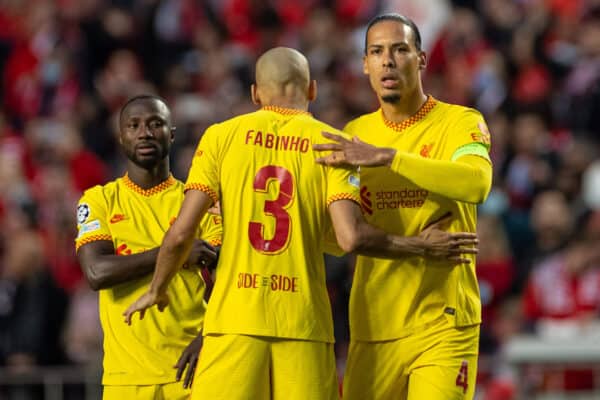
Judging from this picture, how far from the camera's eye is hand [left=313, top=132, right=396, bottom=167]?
6.66m

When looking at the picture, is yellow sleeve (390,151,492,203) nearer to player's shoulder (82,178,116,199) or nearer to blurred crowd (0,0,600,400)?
player's shoulder (82,178,116,199)

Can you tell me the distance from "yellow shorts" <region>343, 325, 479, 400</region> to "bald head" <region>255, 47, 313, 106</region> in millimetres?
1330

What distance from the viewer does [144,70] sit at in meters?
16.0

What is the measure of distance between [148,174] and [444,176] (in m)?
1.74

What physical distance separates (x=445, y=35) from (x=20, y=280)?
5.93 metres

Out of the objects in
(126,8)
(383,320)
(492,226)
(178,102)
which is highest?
(126,8)

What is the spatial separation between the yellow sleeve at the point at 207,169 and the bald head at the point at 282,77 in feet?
1.10

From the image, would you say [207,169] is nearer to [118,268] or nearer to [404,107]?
[118,268]

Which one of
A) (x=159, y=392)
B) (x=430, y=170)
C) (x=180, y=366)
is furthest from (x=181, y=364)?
(x=430, y=170)

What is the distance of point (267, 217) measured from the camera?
666cm

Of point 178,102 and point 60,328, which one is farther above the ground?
point 178,102

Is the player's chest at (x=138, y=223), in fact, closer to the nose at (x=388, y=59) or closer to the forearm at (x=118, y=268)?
the forearm at (x=118, y=268)

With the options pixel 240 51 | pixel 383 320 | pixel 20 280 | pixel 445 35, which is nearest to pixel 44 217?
pixel 20 280

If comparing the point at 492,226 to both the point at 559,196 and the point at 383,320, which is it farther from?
the point at 383,320
